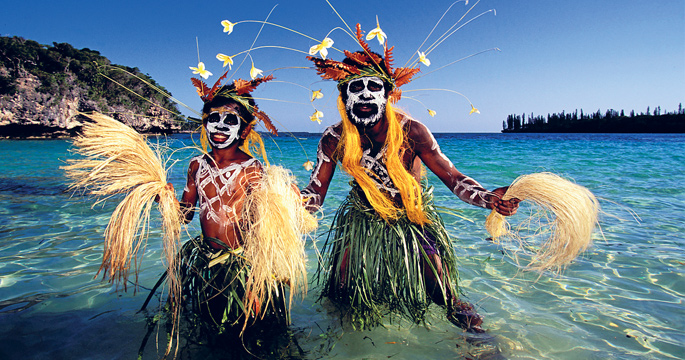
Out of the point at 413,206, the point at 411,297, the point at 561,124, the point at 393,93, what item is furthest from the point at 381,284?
the point at 561,124

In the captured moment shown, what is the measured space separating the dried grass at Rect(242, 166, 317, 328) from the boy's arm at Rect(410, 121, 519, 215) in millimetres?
904

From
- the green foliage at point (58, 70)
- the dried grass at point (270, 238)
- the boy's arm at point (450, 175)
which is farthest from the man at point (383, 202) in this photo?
the green foliage at point (58, 70)

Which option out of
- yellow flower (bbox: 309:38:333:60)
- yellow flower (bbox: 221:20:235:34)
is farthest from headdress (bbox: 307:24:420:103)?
yellow flower (bbox: 221:20:235:34)

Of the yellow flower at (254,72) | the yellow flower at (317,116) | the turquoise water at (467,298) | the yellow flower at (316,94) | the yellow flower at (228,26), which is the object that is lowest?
the turquoise water at (467,298)

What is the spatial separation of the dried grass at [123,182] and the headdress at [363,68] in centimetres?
119

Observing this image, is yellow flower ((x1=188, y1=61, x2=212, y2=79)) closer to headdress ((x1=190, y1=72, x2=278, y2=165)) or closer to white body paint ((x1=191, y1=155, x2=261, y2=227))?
headdress ((x1=190, y1=72, x2=278, y2=165))

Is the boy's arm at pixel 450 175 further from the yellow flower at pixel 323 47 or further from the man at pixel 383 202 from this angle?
the yellow flower at pixel 323 47

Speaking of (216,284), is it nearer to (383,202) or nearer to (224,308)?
(224,308)

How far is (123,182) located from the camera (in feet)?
6.81

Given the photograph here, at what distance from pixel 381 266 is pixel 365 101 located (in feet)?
3.37

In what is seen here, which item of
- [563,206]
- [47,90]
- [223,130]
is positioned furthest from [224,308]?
[47,90]

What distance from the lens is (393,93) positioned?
97.7 inches

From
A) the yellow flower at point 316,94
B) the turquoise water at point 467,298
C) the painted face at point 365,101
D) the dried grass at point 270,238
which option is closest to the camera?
the dried grass at point 270,238

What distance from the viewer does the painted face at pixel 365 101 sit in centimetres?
230
